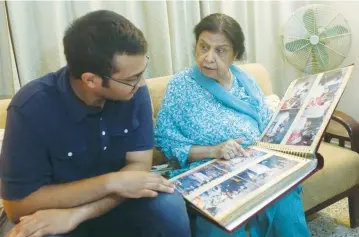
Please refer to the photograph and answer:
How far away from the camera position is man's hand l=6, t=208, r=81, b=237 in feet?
2.67

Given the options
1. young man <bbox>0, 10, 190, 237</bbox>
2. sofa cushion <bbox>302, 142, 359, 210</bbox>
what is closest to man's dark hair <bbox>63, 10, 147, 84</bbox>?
young man <bbox>0, 10, 190, 237</bbox>

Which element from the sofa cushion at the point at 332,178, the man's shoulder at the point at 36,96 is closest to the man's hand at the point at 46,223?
the man's shoulder at the point at 36,96

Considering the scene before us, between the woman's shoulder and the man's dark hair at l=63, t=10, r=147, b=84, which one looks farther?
the woman's shoulder

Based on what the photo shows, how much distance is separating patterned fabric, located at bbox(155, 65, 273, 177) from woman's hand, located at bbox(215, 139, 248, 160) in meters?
0.08

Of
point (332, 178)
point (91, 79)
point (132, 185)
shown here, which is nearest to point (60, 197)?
point (132, 185)

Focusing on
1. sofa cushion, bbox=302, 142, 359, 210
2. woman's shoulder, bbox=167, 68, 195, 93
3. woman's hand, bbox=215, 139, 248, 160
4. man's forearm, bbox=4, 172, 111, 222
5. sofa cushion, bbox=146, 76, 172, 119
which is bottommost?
sofa cushion, bbox=302, 142, 359, 210

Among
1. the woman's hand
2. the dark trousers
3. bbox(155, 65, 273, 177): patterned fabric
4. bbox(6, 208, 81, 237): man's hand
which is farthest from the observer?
bbox(155, 65, 273, 177): patterned fabric

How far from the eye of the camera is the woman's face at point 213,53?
134cm

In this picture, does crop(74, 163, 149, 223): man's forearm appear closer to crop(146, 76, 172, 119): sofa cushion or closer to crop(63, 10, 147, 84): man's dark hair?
crop(63, 10, 147, 84): man's dark hair

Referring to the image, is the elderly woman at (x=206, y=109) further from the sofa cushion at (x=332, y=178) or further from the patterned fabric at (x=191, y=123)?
the sofa cushion at (x=332, y=178)

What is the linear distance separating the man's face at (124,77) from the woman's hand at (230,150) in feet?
1.52

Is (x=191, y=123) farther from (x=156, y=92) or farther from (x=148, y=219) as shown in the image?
(x=148, y=219)

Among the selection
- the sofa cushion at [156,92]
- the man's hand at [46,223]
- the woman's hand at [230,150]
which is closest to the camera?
the man's hand at [46,223]

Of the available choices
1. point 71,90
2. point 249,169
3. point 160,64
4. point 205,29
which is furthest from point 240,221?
point 160,64
